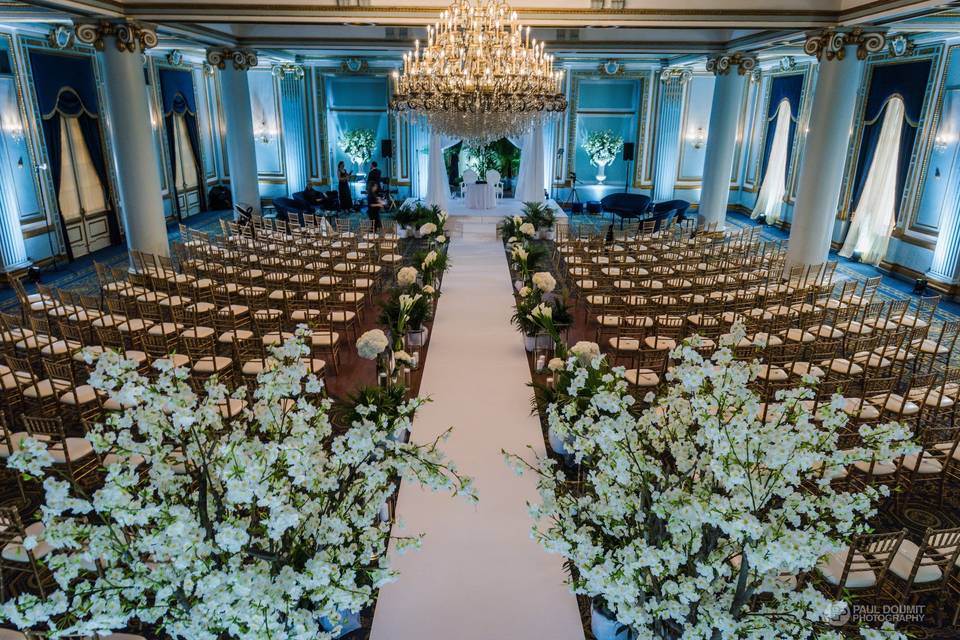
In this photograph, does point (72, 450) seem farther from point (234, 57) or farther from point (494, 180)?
point (494, 180)

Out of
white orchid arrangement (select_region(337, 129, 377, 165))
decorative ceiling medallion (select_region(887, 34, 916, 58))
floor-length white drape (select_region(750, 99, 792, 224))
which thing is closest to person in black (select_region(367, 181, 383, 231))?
white orchid arrangement (select_region(337, 129, 377, 165))

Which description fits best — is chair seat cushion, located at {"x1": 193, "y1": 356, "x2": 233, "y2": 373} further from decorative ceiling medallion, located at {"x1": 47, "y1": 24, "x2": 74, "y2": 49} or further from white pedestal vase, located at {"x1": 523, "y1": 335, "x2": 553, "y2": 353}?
decorative ceiling medallion, located at {"x1": 47, "y1": 24, "x2": 74, "y2": 49}

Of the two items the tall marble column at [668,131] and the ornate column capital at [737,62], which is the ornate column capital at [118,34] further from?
the tall marble column at [668,131]

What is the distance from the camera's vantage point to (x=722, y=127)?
1609cm

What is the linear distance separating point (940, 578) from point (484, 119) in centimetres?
752

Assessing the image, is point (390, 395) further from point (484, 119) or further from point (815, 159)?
point (815, 159)

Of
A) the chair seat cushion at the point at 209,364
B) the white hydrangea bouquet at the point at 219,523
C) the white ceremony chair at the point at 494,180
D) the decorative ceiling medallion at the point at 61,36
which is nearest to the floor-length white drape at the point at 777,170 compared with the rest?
the white ceremony chair at the point at 494,180

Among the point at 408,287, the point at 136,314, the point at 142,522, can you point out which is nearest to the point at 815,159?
the point at 408,287

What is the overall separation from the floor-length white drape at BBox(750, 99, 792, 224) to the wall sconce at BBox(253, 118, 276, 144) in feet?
50.8

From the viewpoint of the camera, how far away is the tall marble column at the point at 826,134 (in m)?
11.1

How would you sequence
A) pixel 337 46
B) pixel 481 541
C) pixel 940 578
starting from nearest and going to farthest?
pixel 940 578 → pixel 481 541 → pixel 337 46

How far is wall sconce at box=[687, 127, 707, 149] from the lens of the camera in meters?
21.3

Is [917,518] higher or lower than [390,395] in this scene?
lower

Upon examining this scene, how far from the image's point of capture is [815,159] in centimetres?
1181
